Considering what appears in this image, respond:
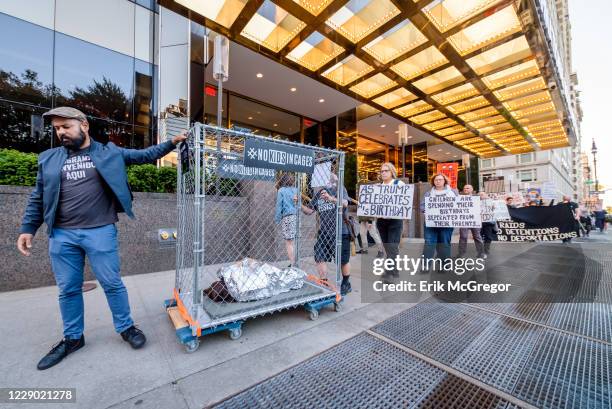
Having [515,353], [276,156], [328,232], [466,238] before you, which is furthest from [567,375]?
[466,238]

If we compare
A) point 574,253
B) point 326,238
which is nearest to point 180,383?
point 326,238

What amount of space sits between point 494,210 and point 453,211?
2098 mm

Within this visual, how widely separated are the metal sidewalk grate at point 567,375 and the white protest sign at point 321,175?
8.29 ft

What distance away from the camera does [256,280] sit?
9.34ft

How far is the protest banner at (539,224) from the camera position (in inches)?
183

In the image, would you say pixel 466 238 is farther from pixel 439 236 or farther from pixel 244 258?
pixel 244 258

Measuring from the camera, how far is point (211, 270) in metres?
4.58

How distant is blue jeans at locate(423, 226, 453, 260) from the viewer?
441 centimetres

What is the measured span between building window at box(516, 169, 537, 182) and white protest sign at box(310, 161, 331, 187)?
5475 centimetres

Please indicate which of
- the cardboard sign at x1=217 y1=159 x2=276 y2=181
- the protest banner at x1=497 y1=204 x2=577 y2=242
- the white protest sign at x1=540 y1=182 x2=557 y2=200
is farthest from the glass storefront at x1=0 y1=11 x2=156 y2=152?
the white protest sign at x1=540 y1=182 x2=557 y2=200

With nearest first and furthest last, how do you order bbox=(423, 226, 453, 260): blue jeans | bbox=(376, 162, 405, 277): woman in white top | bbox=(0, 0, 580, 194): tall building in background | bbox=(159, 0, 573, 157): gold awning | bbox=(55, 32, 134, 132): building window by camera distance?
bbox=(376, 162, 405, 277): woman in white top
bbox=(423, 226, 453, 260): blue jeans
bbox=(0, 0, 580, 194): tall building in background
bbox=(55, 32, 134, 132): building window
bbox=(159, 0, 573, 157): gold awning

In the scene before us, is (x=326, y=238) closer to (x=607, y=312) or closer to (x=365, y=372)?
(x=365, y=372)

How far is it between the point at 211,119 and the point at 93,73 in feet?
16.9

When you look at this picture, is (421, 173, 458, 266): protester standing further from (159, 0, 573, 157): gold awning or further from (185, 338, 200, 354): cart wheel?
(159, 0, 573, 157): gold awning
